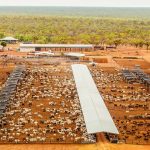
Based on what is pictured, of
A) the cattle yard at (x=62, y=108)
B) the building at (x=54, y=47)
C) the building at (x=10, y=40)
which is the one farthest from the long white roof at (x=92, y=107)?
the building at (x=10, y=40)

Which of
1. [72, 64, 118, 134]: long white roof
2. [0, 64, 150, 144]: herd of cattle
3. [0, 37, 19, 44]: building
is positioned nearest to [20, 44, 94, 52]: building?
[0, 37, 19, 44]: building

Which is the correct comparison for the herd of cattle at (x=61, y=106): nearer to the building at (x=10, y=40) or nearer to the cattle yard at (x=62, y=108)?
the cattle yard at (x=62, y=108)

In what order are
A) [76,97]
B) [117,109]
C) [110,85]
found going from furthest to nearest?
[110,85] < [76,97] < [117,109]

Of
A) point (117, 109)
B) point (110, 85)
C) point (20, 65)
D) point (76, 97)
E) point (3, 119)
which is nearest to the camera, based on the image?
point (3, 119)

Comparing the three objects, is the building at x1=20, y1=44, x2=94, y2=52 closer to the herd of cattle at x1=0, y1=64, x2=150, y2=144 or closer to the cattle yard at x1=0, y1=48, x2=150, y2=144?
the cattle yard at x1=0, y1=48, x2=150, y2=144

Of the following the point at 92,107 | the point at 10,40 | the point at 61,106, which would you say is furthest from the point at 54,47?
the point at 92,107

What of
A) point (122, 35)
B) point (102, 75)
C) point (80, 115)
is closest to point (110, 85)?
point (102, 75)

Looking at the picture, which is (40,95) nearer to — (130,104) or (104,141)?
(130,104)
